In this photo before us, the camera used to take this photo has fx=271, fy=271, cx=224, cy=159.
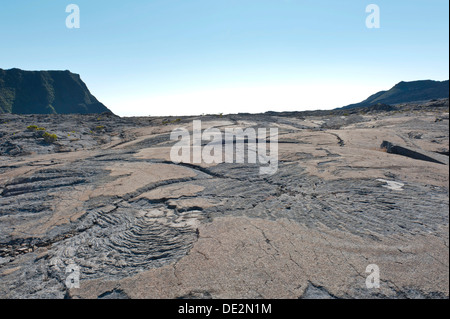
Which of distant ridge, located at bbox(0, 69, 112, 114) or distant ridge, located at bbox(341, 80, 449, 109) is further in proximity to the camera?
distant ridge, located at bbox(0, 69, 112, 114)

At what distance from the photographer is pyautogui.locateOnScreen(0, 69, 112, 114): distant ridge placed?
6575cm

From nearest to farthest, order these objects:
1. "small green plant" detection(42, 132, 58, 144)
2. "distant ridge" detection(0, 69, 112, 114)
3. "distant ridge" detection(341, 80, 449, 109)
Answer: "small green plant" detection(42, 132, 58, 144)
"distant ridge" detection(341, 80, 449, 109)
"distant ridge" detection(0, 69, 112, 114)

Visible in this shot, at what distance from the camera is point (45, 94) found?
73.4 meters

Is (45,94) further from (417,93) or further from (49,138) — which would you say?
(417,93)

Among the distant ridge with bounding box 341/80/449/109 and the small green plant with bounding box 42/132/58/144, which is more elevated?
the distant ridge with bounding box 341/80/449/109

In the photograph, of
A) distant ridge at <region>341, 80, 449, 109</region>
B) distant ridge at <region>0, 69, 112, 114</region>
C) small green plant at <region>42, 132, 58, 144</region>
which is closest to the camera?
small green plant at <region>42, 132, 58, 144</region>

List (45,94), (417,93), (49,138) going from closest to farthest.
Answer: (49,138) < (417,93) < (45,94)

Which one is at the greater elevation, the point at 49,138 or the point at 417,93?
the point at 417,93

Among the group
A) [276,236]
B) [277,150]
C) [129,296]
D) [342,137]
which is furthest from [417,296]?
[342,137]

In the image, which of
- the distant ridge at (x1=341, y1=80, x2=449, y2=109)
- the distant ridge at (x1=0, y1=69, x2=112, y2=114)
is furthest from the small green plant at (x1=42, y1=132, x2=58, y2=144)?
the distant ridge at (x1=341, y1=80, x2=449, y2=109)

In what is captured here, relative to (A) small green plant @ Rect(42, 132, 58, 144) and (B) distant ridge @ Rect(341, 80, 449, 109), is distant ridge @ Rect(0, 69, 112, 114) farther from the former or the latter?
(B) distant ridge @ Rect(341, 80, 449, 109)

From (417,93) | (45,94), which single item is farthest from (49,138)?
(417,93)

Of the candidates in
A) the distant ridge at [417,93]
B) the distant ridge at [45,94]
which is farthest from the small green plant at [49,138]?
the distant ridge at [417,93]
